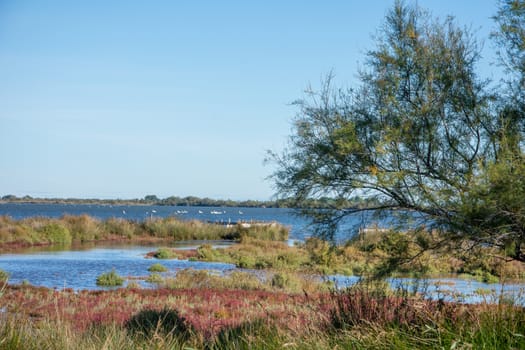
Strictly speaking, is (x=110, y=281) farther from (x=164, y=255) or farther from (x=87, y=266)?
(x=164, y=255)

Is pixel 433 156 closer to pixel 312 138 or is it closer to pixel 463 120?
pixel 463 120

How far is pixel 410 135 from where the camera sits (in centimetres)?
931

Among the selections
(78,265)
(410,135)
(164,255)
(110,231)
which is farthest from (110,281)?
(110,231)

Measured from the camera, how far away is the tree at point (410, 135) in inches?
356

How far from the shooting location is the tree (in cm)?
905

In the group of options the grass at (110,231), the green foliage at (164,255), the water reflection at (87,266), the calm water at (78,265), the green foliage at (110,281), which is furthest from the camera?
the grass at (110,231)

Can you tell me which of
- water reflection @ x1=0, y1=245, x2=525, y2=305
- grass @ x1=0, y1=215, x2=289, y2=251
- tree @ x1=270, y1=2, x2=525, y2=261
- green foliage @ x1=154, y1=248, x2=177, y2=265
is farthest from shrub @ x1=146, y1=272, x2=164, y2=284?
grass @ x1=0, y1=215, x2=289, y2=251

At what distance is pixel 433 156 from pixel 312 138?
2054mm

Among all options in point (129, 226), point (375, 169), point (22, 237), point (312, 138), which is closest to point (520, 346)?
point (375, 169)

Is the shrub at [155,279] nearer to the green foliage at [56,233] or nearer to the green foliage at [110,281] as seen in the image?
the green foliage at [110,281]

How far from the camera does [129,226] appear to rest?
5184cm

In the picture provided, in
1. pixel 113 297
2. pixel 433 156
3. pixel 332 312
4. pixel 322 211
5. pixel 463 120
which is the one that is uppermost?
pixel 463 120

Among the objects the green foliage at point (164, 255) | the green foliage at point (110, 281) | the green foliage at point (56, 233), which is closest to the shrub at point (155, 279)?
the green foliage at point (110, 281)

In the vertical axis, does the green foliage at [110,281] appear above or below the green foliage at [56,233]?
below
